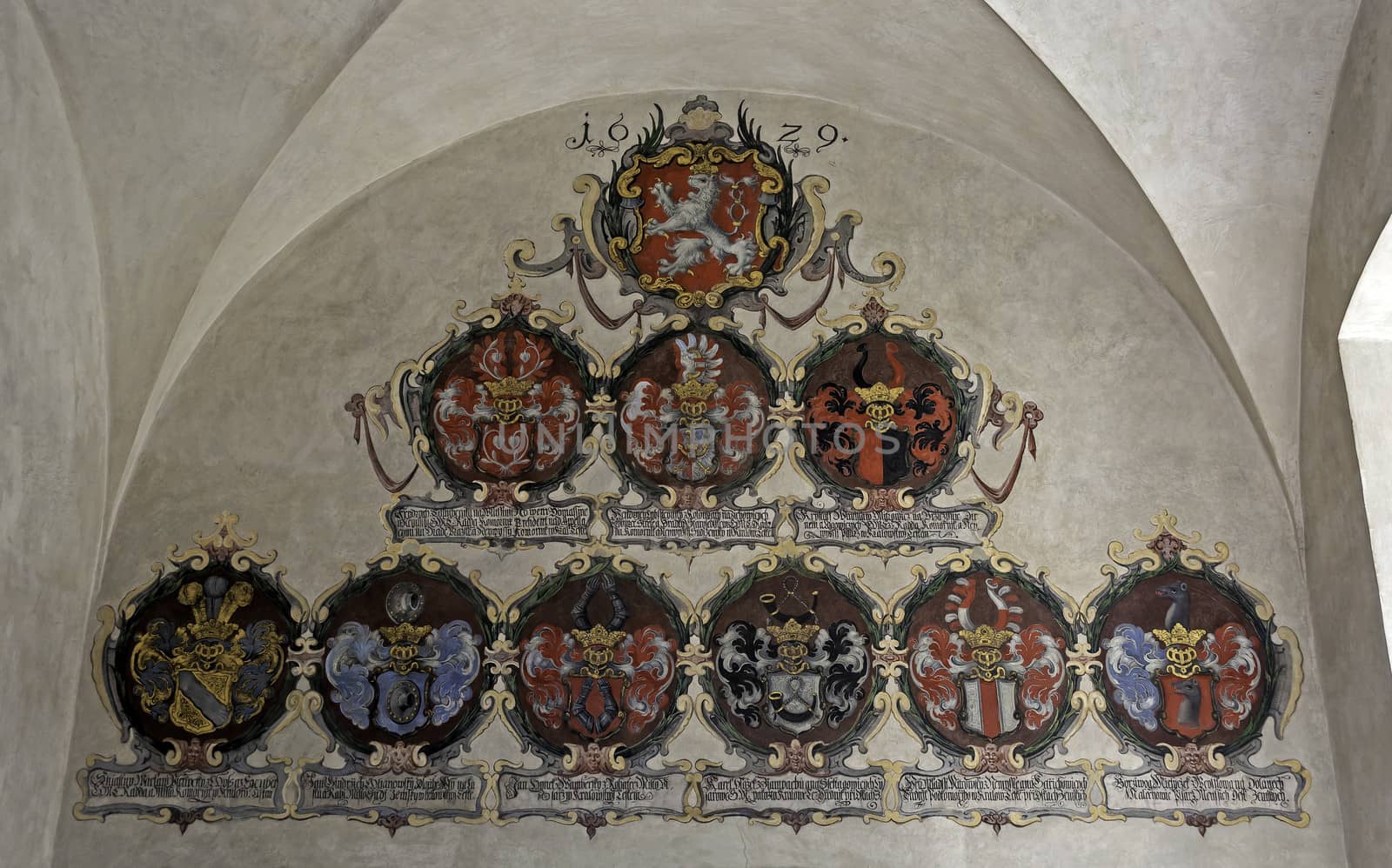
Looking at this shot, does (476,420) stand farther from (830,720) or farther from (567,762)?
(830,720)

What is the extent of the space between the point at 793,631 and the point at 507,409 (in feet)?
5.98

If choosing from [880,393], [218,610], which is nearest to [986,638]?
[880,393]

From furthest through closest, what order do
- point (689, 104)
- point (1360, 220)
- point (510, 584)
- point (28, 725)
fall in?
1. point (689, 104)
2. point (510, 584)
3. point (28, 725)
4. point (1360, 220)

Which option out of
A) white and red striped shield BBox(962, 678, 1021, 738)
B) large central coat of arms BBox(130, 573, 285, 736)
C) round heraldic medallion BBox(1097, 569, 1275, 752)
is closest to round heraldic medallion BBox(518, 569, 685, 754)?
large central coat of arms BBox(130, 573, 285, 736)

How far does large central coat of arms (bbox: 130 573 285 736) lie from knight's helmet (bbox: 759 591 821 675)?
2.33 meters

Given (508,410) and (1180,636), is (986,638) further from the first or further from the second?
(508,410)

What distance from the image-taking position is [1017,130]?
659cm

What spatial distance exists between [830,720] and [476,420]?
2291mm

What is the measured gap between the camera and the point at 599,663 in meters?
6.23

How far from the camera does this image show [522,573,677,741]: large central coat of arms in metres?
6.15

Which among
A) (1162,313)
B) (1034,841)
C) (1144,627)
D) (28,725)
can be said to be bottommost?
(1034,841)

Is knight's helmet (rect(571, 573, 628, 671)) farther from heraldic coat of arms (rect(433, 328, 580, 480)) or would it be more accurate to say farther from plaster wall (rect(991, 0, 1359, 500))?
plaster wall (rect(991, 0, 1359, 500))

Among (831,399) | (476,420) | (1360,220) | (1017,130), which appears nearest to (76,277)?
(476,420)

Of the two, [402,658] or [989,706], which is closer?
[989,706]
